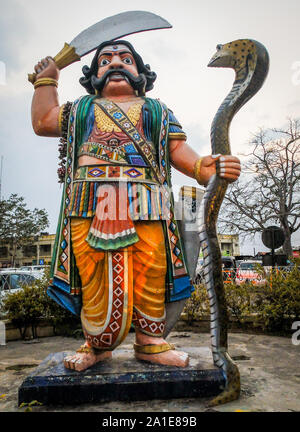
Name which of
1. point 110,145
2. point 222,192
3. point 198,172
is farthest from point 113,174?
point 222,192

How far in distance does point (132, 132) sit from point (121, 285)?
1103 mm

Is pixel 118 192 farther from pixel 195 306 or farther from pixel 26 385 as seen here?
pixel 195 306

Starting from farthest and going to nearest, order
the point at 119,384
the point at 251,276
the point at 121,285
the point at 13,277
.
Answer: the point at 251,276 < the point at 13,277 < the point at 121,285 < the point at 119,384

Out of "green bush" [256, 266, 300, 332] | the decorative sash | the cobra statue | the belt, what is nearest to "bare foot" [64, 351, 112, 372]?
the cobra statue

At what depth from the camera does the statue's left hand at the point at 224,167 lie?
2453mm

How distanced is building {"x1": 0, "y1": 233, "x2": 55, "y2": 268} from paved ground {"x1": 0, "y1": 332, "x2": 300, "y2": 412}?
79.4 feet

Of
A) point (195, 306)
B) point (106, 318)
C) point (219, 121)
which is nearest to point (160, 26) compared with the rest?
point (219, 121)

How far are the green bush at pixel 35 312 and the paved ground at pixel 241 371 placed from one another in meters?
0.21

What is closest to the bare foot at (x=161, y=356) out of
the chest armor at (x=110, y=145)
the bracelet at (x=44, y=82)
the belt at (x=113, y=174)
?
the belt at (x=113, y=174)

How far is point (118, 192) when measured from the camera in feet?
8.17

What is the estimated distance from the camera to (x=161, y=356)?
242 centimetres

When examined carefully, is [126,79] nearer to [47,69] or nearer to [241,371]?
[47,69]

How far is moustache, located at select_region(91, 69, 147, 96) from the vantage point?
2812 mm
